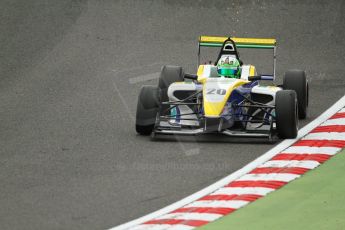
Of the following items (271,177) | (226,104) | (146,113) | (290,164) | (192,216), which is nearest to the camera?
(192,216)

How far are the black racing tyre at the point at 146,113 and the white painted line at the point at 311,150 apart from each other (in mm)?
1942

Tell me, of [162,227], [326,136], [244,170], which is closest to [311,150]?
[326,136]

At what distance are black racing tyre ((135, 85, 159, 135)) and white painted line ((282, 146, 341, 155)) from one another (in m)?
1.94

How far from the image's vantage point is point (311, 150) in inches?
543

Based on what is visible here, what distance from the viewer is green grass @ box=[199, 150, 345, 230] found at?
34.2ft

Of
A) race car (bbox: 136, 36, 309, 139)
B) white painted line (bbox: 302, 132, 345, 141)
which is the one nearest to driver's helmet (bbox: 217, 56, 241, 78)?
race car (bbox: 136, 36, 309, 139)

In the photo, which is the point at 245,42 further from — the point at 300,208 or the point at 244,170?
the point at 300,208

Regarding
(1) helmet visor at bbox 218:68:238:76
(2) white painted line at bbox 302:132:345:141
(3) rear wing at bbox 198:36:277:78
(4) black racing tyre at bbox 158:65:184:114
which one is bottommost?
(2) white painted line at bbox 302:132:345:141

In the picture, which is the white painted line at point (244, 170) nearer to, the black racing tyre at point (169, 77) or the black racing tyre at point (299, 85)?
the black racing tyre at point (299, 85)

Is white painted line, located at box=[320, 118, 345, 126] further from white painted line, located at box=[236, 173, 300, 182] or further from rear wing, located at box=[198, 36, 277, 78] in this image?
white painted line, located at box=[236, 173, 300, 182]

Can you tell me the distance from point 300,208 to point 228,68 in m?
4.56

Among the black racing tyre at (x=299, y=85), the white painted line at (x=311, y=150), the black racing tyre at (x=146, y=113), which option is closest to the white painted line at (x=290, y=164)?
the white painted line at (x=311, y=150)

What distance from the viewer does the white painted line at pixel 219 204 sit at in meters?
11.2

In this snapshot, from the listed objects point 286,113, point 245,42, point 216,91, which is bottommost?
point 286,113
